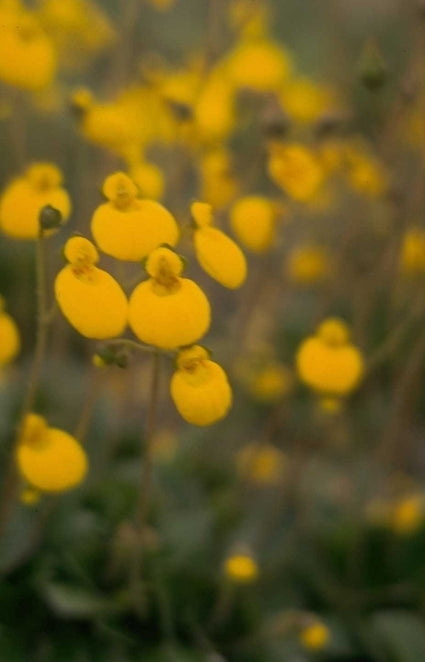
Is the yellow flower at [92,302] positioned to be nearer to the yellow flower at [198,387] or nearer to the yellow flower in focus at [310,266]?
the yellow flower at [198,387]

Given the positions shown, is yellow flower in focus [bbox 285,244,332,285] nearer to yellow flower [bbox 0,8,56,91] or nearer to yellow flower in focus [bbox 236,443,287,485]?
yellow flower in focus [bbox 236,443,287,485]

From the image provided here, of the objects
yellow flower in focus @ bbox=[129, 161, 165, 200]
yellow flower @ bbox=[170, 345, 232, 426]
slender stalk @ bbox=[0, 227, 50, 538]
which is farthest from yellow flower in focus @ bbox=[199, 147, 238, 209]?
yellow flower @ bbox=[170, 345, 232, 426]

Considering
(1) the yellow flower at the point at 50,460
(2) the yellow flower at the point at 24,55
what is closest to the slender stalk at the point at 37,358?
(1) the yellow flower at the point at 50,460

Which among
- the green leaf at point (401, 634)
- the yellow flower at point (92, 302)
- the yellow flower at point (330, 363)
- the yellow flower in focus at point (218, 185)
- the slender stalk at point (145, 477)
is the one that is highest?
the yellow flower in focus at point (218, 185)

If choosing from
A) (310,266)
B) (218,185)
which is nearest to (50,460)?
(218,185)

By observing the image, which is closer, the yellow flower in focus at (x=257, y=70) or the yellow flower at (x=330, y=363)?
the yellow flower at (x=330, y=363)

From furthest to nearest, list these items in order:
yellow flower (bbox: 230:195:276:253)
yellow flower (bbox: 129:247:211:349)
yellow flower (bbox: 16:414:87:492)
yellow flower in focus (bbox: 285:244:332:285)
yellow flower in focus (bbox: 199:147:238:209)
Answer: yellow flower in focus (bbox: 285:244:332:285), yellow flower in focus (bbox: 199:147:238:209), yellow flower (bbox: 230:195:276:253), yellow flower (bbox: 16:414:87:492), yellow flower (bbox: 129:247:211:349)

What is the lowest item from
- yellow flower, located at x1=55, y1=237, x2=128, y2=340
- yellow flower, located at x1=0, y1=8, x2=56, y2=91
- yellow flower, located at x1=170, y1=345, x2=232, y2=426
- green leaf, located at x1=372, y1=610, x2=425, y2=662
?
green leaf, located at x1=372, y1=610, x2=425, y2=662
